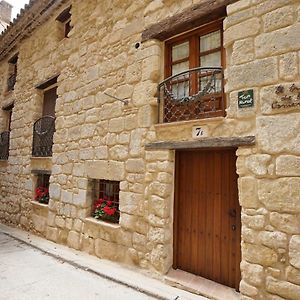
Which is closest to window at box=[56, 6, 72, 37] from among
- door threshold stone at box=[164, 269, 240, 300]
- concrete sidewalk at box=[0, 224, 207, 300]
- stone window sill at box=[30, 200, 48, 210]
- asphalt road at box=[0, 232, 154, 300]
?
stone window sill at box=[30, 200, 48, 210]

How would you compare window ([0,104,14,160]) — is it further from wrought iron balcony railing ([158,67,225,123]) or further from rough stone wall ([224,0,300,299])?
rough stone wall ([224,0,300,299])

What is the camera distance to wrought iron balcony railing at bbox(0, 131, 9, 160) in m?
7.60

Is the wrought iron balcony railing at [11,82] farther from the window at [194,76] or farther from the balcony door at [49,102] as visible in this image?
the window at [194,76]

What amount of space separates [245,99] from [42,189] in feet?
16.8

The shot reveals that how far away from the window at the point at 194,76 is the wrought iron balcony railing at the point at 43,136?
10.5 feet

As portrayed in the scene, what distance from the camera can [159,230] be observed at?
3252mm

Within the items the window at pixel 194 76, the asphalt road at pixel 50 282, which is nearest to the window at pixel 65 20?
the window at pixel 194 76

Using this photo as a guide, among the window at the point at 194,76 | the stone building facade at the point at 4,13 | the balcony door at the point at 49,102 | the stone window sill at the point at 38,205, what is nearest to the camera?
the window at the point at 194,76

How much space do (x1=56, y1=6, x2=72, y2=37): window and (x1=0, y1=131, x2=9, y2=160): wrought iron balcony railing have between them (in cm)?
379

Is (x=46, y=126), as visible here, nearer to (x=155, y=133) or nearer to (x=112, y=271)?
(x=155, y=133)

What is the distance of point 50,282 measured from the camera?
3160 mm

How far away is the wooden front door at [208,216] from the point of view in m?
2.92

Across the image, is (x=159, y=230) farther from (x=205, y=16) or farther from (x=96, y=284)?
(x=205, y=16)

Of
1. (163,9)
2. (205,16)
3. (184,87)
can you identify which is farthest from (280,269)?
(163,9)
